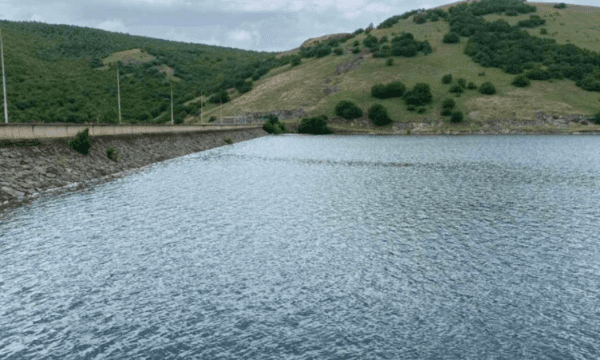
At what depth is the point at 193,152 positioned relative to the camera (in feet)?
251

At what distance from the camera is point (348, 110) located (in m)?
156

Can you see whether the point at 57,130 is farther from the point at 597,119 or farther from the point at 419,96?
the point at 597,119

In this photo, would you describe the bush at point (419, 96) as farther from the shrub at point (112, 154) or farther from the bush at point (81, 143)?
the bush at point (81, 143)

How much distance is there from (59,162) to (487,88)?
14440 cm

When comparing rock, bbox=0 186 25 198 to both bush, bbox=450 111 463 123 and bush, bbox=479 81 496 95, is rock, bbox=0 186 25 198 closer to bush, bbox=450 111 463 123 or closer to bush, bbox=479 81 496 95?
bush, bbox=450 111 463 123

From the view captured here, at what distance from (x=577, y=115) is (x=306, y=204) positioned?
140m

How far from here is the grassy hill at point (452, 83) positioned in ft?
491

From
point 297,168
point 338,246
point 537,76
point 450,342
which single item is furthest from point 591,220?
point 537,76

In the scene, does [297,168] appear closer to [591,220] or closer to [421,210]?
[421,210]

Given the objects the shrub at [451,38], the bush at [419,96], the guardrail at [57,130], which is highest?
the shrub at [451,38]

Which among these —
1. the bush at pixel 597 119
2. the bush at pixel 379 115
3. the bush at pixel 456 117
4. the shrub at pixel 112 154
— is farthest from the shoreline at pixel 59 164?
the bush at pixel 597 119

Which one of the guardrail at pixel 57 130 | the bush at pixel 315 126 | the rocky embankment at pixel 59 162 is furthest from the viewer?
the bush at pixel 315 126

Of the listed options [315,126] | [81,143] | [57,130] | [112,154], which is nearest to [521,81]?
[315,126]

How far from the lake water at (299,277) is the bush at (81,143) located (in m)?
14.5
